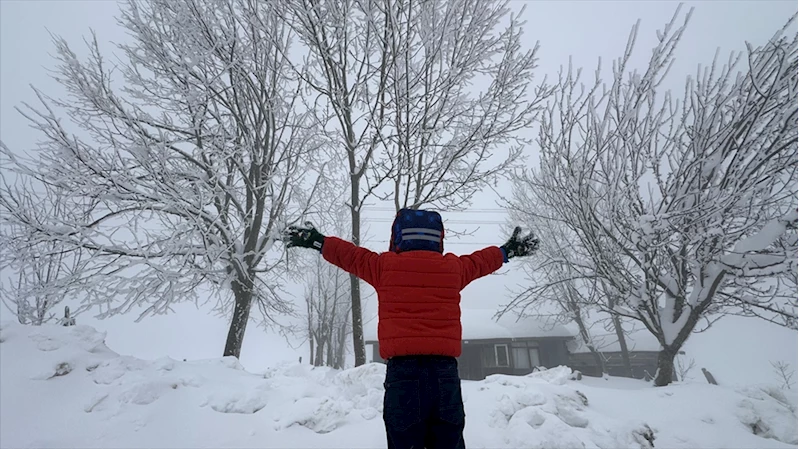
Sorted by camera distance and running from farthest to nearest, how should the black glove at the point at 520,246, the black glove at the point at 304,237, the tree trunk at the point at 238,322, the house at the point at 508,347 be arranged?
the house at the point at 508,347 → the tree trunk at the point at 238,322 → the black glove at the point at 520,246 → the black glove at the point at 304,237

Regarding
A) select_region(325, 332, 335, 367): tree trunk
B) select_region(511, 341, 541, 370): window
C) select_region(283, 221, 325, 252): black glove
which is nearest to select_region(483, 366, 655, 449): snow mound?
select_region(283, 221, 325, 252): black glove

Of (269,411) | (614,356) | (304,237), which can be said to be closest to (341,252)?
(304,237)

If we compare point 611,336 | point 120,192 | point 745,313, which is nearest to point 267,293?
point 120,192

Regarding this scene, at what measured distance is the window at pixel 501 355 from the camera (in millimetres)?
20656

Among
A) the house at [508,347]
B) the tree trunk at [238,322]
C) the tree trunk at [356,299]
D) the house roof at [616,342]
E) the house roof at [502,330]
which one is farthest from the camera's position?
the house roof at [616,342]

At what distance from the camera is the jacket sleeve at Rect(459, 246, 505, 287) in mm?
2174

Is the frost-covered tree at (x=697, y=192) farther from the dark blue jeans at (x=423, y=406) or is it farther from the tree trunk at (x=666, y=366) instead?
the dark blue jeans at (x=423, y=406)

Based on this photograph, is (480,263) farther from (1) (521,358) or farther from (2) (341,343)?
(2) (341,343)

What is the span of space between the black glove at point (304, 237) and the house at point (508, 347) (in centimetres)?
1868

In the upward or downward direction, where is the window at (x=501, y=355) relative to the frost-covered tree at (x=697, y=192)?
downward

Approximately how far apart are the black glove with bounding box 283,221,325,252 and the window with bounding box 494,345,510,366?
2096 centimetres

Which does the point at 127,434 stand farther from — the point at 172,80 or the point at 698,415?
the point at 172,80

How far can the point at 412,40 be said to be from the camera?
5.62 meters

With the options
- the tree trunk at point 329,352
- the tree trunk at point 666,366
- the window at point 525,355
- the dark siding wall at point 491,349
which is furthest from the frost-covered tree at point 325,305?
the tree trunk at point 666,366
